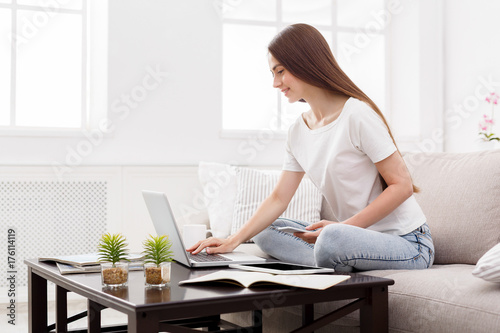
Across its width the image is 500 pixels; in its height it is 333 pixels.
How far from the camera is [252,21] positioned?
399 cm

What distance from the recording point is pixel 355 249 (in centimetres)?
162

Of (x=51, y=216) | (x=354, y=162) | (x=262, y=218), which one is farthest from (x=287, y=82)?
(x=51, y=216)

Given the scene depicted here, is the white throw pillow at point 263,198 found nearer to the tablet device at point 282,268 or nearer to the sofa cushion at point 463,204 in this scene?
the sofa cushion at point 463,204

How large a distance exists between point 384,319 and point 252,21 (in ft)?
9.64

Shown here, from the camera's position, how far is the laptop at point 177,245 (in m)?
1.56

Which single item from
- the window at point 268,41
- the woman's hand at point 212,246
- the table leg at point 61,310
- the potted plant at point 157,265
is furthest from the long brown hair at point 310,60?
the window at point 268,41

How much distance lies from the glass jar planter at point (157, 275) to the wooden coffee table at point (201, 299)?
2cm

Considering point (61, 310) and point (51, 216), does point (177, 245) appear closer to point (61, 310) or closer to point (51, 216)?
point (61, 310)

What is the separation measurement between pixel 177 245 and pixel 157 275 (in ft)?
1.14

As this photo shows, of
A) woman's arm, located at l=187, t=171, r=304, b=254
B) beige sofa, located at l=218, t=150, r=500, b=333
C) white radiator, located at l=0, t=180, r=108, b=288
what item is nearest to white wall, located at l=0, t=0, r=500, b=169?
white radiator, located at l=0, t=180, r=108, b=288

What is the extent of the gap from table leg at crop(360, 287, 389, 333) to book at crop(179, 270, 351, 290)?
100 millimetres

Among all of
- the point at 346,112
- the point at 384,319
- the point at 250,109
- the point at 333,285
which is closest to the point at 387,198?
the point at 346,112

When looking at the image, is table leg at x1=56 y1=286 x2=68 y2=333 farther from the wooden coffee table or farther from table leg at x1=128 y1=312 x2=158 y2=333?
table leg at x1=128 y1=312 x2=158 y2=333

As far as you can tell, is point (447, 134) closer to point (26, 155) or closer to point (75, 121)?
point (75, 121)
